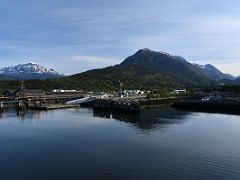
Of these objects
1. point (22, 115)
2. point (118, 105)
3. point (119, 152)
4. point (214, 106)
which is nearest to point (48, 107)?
point (22, 115)

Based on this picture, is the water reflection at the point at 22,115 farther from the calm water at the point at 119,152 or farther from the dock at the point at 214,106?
the dock at the point at 214,106

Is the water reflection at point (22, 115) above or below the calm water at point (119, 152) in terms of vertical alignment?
above

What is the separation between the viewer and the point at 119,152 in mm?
35156

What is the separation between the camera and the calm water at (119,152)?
28203mm

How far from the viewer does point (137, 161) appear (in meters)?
31.6

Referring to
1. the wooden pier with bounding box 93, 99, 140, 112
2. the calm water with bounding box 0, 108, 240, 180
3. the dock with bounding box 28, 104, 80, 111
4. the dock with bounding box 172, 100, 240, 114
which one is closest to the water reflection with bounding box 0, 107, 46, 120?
the dock with bounding box 28, 104, 80, 111

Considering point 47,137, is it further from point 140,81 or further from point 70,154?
point 140,81

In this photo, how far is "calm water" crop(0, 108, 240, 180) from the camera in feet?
92.5

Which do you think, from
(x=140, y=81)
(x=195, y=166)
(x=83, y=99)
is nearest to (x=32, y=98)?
(x=83, y=99)

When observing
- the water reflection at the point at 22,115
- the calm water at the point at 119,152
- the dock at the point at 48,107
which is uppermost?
the dock at the point at 48,107

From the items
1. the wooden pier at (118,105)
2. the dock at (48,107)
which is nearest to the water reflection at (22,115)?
the dock at (48,107)

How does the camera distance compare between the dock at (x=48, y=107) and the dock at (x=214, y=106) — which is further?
the dock at (x=48, y=107)

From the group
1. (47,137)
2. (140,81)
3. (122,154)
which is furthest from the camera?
(140,81)

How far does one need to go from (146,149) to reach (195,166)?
25.2ft
